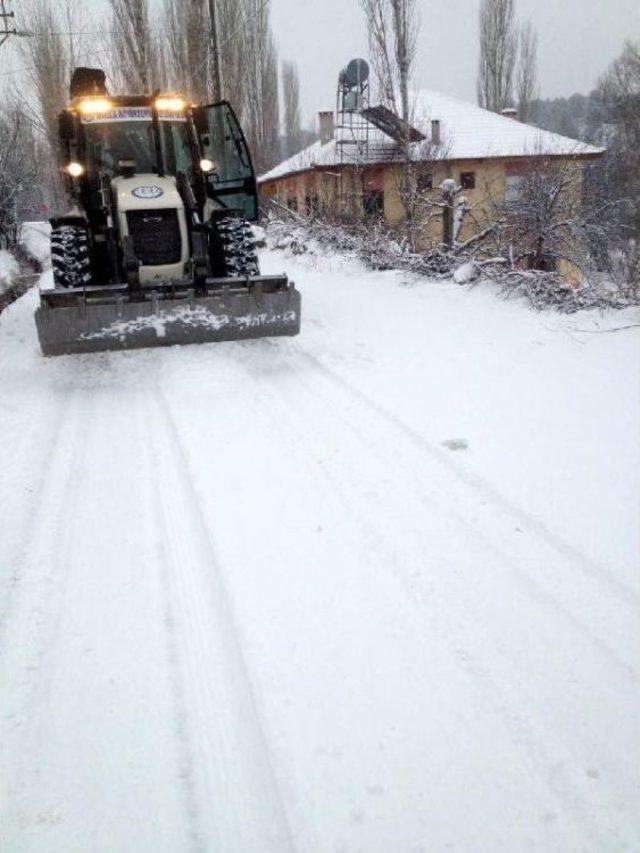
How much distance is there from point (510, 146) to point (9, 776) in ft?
78.5

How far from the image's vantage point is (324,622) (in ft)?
7.57

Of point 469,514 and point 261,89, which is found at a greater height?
point 261,89

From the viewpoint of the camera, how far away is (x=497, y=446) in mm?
3744

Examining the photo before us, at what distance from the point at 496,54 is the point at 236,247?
30715 mm

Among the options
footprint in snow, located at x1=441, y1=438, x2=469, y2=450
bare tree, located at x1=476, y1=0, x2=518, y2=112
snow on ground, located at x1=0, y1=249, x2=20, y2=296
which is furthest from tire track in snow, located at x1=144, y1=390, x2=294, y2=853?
bare tree, located at x1=476, y1=0, x2=518, y2=112

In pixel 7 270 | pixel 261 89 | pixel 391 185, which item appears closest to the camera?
pixel 7 270

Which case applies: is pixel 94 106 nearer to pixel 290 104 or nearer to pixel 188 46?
pixel 188 46

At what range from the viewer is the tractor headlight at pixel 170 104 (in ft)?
21.0

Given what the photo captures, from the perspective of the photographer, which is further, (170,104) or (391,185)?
(391,185)

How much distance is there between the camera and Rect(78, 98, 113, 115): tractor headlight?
608 cm

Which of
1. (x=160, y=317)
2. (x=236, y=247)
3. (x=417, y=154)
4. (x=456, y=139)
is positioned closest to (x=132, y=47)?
(x=417, y=154)

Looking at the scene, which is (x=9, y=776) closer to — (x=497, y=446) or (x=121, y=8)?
(x=497, y=446)

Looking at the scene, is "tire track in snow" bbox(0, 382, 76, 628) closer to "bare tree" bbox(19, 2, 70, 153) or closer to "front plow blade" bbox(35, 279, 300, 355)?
"front plow blade" bbox(35, 279, 300, 355)

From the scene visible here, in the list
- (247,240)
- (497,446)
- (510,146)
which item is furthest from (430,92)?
(497,446)
